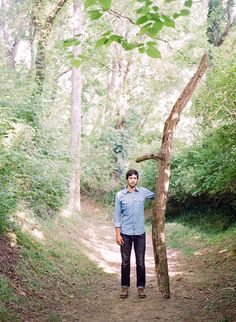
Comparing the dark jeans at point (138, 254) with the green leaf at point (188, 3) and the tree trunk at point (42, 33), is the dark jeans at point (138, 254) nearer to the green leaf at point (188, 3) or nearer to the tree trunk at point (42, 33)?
the green leaf at point (188, 3)

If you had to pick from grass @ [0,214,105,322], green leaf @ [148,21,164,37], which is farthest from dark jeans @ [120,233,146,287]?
green leaf @ [148,21,164,37]

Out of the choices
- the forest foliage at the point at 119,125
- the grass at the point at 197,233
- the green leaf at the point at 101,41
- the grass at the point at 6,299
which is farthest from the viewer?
the grass at the point at 197,233

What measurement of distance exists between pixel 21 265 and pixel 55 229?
14.3ft

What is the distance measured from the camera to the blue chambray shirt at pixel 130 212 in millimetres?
7020

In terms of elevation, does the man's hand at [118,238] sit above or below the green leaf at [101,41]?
below

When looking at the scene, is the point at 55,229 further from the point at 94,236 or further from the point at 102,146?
the point at 102,146

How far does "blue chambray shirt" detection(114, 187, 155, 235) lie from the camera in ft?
23.0

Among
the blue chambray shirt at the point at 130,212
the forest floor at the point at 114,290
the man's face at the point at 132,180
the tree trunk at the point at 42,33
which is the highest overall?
the tree trunk at the point at 42,33

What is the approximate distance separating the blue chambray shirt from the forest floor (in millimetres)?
1180

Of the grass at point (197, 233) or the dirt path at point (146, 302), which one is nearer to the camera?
the dirt path at point (146, 302)

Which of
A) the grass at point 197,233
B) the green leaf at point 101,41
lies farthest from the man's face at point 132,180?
the grass at point 197,233

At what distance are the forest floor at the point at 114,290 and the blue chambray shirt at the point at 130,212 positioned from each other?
118cm

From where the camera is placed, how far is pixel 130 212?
7.05 m

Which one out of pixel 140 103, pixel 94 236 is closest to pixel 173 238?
pixel 94 236
